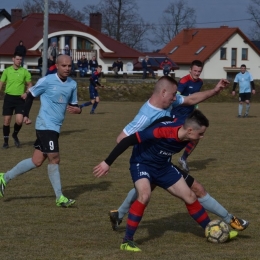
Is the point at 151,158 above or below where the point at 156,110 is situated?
below

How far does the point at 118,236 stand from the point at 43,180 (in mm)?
4038

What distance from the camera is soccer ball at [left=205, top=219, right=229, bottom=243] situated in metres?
7.17

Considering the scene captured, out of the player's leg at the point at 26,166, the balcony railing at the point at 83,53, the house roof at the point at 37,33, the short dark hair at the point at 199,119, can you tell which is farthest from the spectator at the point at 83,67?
the short dark hair at the point at 199,119

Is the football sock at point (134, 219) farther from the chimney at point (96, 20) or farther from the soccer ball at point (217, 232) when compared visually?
the chimney at point (96, 20)

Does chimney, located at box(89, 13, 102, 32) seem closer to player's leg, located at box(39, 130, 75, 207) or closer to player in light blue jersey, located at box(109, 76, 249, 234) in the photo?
player's leg, located at box(39, 130, 75, 207)

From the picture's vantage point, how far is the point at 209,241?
7.27 metres

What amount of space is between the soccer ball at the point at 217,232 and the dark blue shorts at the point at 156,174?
0.63 metres

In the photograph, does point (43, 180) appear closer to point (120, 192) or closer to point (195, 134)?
point (120, 192)

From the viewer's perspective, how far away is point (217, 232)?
7172 mm

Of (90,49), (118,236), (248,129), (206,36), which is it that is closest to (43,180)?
(118,236)

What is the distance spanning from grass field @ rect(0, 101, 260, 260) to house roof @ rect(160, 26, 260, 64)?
63641 mm

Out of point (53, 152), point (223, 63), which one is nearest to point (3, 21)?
point (223, 63)

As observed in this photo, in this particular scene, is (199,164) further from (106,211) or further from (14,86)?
(106,211)

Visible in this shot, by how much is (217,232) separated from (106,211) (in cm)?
210
